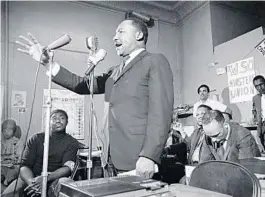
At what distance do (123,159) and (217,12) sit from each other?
4453 millimetres

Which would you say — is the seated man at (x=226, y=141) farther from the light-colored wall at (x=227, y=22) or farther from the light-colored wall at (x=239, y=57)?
the light-colored wall at (x=227, y=22)

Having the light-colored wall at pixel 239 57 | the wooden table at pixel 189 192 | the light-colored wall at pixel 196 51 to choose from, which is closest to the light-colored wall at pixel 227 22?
the light-colored wall at pixel 196 51

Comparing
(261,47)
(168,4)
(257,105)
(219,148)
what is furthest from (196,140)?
(168,4)

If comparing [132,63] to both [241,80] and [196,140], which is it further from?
[241,80]

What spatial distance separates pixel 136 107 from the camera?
1.06 metres

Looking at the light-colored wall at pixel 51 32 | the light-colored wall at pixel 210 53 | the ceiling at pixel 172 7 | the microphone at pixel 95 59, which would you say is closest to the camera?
the microphone at pixel 95 59

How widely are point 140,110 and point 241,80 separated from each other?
10.5 ft

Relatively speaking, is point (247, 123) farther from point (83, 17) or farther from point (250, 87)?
point (83, 17)

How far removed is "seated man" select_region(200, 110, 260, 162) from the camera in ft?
6.22

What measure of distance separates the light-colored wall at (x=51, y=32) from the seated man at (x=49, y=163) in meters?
1.17

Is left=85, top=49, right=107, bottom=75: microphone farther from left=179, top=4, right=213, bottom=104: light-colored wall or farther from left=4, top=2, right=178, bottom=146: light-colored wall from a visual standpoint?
left=179, top=4, right=213, bottom=104: light-colored wall

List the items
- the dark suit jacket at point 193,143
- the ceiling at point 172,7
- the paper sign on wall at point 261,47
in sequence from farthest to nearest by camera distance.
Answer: the ceiling at point 172,7, the paper sign on wall at point 261,47, the dark suit jacket at point 193,143

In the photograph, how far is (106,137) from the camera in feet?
3.79

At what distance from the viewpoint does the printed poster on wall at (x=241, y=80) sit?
3639 millimetres
